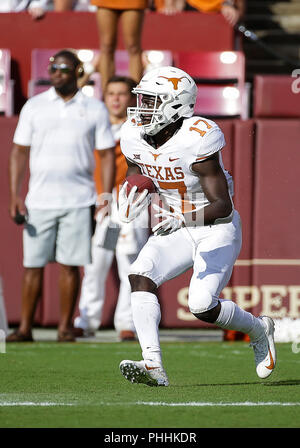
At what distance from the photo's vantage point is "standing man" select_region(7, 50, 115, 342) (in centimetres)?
783

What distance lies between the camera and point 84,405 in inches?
190

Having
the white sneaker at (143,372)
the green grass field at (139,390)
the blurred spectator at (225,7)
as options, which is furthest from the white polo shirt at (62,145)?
the blurred spectator at (225,7)

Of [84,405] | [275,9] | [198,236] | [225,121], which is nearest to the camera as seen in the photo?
[84,405]

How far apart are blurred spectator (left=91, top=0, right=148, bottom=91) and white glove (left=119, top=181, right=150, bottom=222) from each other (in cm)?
391

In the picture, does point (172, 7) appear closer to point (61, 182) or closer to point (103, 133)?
point (103, 133)

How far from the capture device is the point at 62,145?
25.7 ft

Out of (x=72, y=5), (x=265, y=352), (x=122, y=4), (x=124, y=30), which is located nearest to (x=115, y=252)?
(x=124, y=30)

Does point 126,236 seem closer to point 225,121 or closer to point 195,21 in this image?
point 225,121

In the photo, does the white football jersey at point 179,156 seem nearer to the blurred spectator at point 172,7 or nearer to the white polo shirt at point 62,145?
the white polo shirt at point 62,145

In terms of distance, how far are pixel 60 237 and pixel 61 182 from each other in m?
0.40

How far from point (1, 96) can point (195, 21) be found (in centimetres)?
204

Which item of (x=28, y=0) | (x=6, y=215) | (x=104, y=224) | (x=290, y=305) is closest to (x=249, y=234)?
(x=290, y=305)

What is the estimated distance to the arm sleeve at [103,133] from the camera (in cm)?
787

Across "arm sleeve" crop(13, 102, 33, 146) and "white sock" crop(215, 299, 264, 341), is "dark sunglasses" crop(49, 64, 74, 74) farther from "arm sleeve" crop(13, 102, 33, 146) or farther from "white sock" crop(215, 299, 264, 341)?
"white sock" crop(215, 299, 264, 341)
